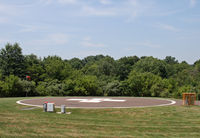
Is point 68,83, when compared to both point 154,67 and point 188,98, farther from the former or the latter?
point 154,67

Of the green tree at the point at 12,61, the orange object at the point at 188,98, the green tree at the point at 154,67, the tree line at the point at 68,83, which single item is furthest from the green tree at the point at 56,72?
the orange object at the point at 188,98

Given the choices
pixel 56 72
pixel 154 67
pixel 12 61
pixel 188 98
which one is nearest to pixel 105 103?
pixel 188 98

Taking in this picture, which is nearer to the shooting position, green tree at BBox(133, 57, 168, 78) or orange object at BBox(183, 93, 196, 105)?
orange object at BBox(183, 93, 196, 105)

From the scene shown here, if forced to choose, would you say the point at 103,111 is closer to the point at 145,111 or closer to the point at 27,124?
the point at 145,111

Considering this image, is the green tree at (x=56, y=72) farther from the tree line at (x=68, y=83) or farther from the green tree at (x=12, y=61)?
the green tree at (x=12, y=61)

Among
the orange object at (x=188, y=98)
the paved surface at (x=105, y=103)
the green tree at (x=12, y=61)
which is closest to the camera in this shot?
the paved surface at (x=105, y=103)

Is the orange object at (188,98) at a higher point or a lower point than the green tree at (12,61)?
lower

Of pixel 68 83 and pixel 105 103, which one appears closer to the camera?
pixel 105 103

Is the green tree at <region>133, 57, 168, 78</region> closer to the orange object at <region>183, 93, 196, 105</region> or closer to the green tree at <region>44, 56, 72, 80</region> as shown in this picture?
the green tree at <region>44, 56, 72, 80</region>

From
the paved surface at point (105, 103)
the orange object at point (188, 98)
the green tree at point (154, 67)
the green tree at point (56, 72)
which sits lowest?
the paved surface at point (105, 103)

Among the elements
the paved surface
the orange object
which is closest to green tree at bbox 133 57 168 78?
the paved surface

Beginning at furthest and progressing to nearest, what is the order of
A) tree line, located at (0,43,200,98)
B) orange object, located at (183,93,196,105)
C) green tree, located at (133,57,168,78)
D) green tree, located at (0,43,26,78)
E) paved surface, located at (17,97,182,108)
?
green tree, located at (133,57,168,78) → green tree, located at (0,43,26,78) → tree line, located at (0,43,200,98) → orange object, located at (183,93,196,105) → paved surface, located at (17,97,182,108)

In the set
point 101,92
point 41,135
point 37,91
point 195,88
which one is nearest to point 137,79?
point 101,92

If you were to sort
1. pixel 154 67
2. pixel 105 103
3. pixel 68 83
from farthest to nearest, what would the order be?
pixel 154 67 < pixel 68 83 < pixel 105 103
